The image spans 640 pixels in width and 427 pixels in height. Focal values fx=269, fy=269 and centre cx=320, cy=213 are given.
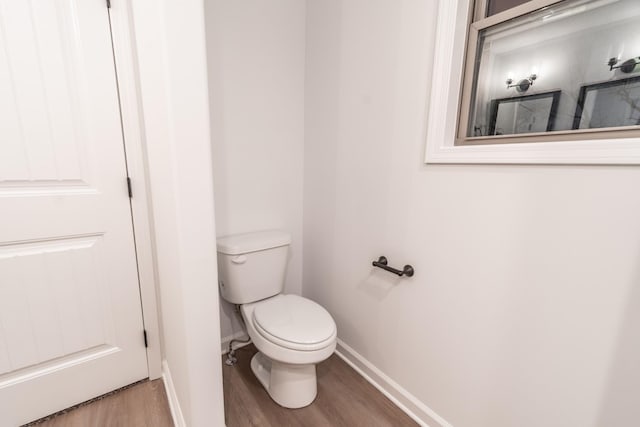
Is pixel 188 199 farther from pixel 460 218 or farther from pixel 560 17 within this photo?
pixel 560 17

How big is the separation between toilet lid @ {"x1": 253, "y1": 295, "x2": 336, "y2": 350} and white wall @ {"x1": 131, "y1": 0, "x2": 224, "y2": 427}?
291 millimetres

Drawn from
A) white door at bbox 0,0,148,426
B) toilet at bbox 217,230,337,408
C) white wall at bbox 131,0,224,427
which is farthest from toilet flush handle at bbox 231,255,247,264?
white door at bbox 0,0,148,426

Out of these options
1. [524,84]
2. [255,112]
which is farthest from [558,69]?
[255,112]

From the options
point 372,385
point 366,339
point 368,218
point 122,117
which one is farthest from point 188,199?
point 372,385

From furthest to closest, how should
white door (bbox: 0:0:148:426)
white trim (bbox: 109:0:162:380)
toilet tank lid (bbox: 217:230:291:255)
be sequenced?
1. toilet tank lid (bbox: 217:230:291:255)
2. white trim (bbox: 109:0:162:380)
3. white door (bbox: 0:0:148:426)

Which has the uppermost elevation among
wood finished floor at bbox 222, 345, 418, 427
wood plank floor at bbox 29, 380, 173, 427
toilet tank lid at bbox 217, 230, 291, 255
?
toilet tank lid at bbox 217, 230, 291, 255

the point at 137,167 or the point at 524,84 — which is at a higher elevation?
the point at 524,84

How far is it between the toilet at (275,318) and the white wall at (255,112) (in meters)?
0.22

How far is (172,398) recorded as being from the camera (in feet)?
4.15

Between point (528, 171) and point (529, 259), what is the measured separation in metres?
0.28

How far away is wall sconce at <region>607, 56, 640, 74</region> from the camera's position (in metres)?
0.74

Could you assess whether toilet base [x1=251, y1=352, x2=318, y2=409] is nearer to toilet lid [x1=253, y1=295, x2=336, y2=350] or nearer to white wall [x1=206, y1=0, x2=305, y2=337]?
toilet lid [x1=253, y1=295, x2=336, y2=350]

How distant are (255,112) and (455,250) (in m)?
1.26

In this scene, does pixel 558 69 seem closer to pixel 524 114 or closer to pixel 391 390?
pixel 524 114
